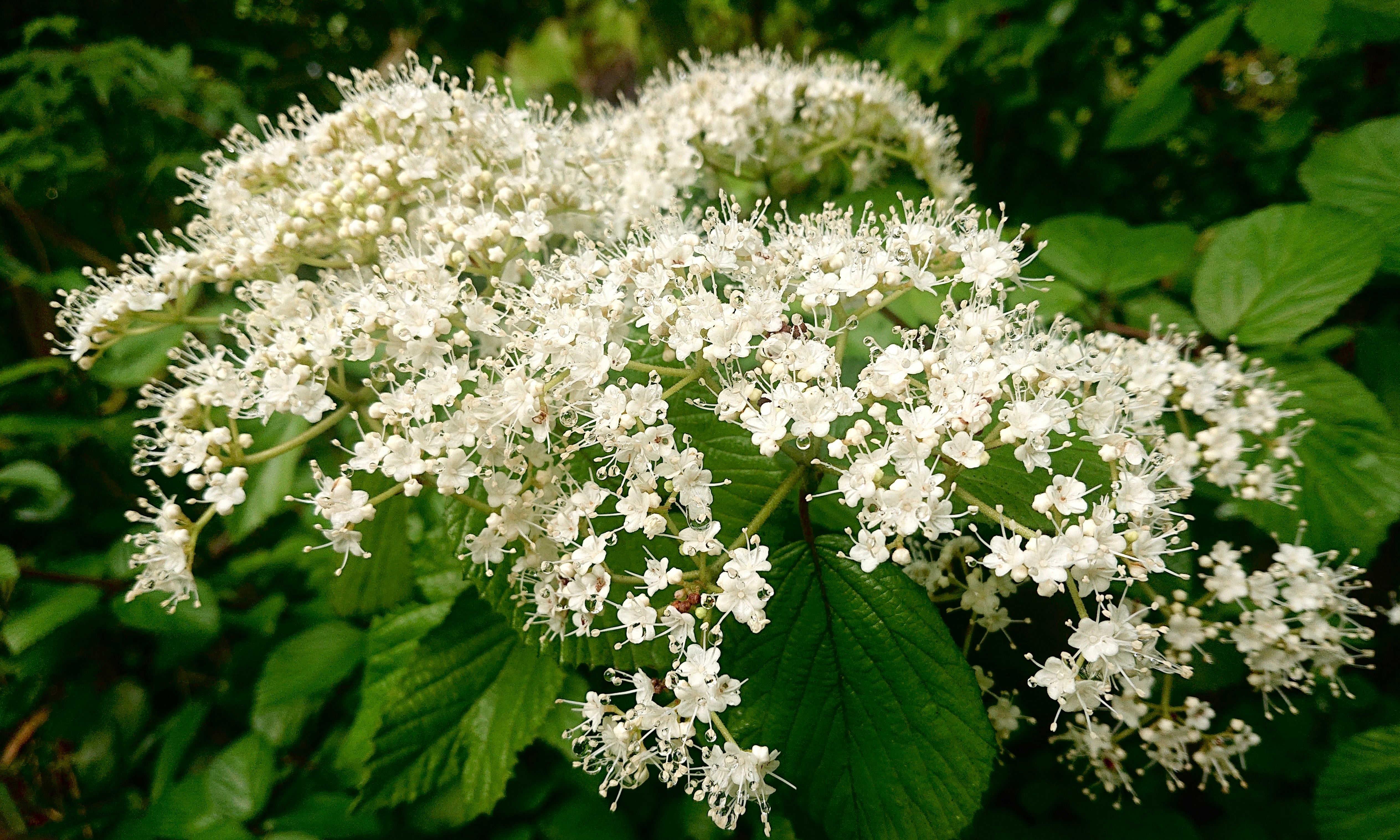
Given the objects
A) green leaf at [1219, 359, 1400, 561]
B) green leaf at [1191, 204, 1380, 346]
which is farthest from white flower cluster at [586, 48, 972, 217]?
green leaf at [1219, 359, 1400, 561]

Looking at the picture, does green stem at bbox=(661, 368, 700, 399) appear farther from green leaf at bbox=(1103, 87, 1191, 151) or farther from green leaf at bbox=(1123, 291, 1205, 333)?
green leaf at bbox=(1103, 87, 1191, 151)

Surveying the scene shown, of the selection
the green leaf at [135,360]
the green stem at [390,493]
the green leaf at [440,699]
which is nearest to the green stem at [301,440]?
the green stem at [390,493]

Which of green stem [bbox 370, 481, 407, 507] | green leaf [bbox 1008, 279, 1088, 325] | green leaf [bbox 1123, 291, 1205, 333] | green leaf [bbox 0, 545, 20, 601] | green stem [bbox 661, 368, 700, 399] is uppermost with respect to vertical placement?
green leaf [bbox 1123, 291, 1205, 333]

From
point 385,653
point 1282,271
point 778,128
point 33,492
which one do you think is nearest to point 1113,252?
point 1282,271

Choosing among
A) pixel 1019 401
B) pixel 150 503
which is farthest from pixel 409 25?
pixel 1019 401

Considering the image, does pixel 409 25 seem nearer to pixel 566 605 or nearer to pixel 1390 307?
pixel 566 605
